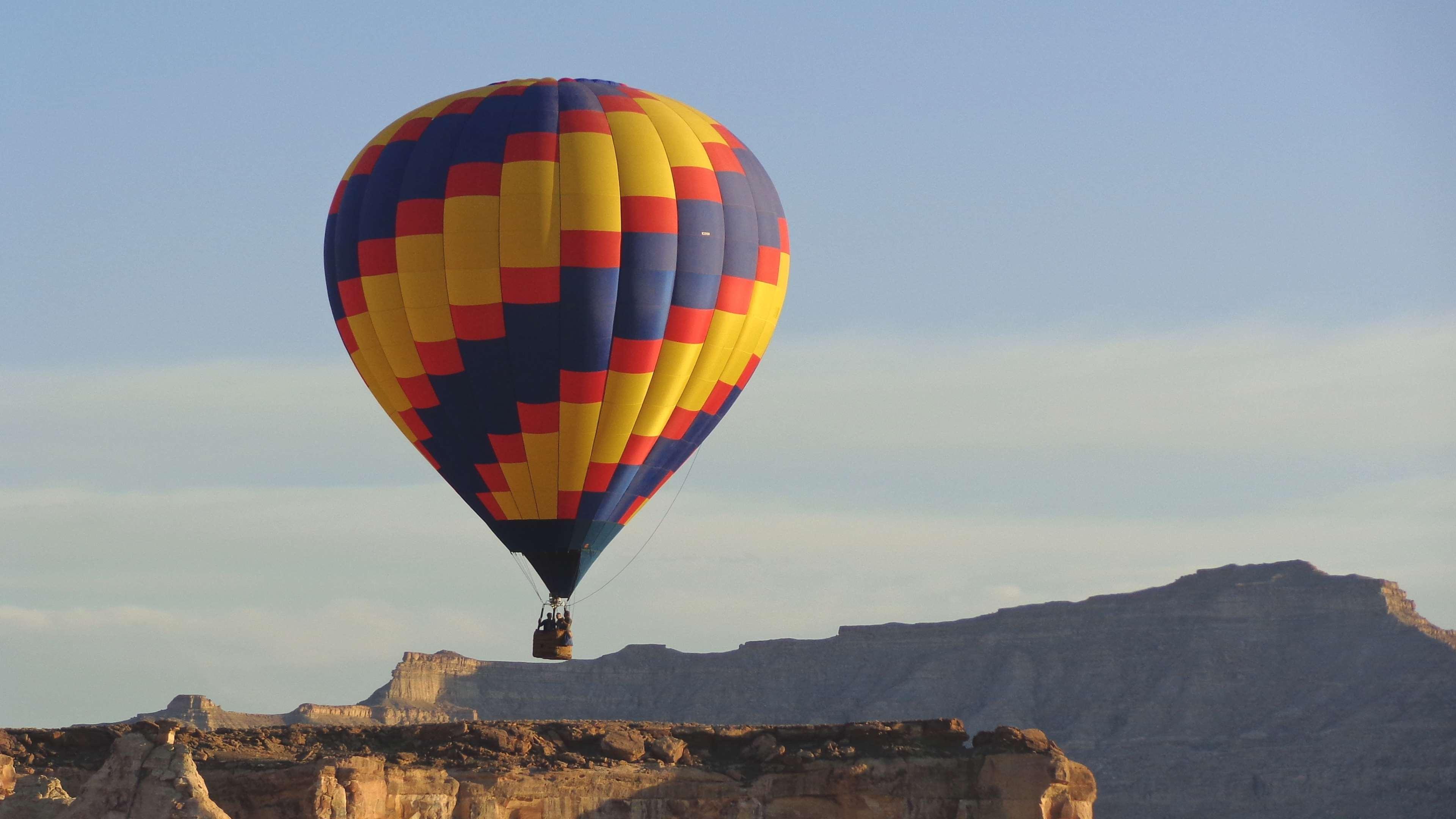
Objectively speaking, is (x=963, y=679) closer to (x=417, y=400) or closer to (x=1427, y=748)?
(x=1427, y=748)

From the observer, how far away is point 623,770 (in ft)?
164

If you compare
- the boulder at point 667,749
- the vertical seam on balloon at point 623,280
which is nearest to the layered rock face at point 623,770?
the boulder at point 667,749

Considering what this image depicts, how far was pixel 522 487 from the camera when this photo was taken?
1854 inches

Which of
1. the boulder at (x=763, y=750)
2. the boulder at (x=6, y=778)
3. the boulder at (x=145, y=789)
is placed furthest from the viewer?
the boulder at (x=763, y=750)

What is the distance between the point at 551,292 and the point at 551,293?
0.02 meters

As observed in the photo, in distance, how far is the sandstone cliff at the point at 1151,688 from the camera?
134 metres

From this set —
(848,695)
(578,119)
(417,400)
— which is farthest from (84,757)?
(848,695)

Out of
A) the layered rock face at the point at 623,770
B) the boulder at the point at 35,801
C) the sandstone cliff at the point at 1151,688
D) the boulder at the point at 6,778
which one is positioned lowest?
the boulder at the point at 35,801

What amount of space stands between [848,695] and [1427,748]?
134ft

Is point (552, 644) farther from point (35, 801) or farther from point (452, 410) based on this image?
point (35, 801)

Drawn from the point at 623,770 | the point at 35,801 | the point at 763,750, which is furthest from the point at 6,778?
the point at 763,750

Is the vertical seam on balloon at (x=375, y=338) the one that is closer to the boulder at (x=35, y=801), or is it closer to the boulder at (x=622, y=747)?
the boulder at (x=622, y=747)

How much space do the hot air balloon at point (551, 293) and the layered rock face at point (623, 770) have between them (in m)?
4.70

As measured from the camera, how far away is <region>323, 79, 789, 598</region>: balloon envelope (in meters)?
46.0
